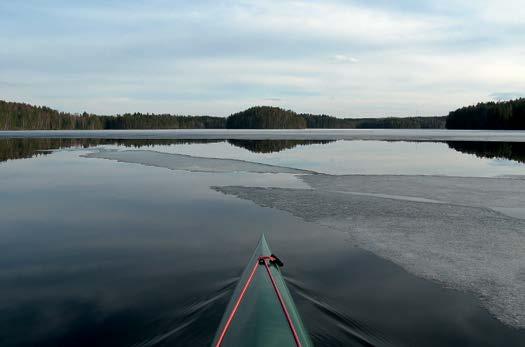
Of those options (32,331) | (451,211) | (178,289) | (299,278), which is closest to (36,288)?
(32,331)

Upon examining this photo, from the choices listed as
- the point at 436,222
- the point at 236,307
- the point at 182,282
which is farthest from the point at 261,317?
the point at 436,222

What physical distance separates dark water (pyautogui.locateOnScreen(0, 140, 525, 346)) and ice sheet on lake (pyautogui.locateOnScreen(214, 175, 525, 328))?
462 millimetres

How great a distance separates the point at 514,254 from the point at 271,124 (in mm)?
157507

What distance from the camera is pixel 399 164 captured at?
2770 cm

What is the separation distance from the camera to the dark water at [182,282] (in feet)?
18.3

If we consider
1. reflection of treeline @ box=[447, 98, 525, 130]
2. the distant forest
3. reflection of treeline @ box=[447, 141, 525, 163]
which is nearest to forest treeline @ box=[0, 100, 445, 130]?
the distant forest

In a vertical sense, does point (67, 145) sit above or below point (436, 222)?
above

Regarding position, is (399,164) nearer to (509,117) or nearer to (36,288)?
(36,288)

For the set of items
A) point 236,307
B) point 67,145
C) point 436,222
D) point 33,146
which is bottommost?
point 236,307

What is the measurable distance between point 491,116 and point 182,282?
111 metres

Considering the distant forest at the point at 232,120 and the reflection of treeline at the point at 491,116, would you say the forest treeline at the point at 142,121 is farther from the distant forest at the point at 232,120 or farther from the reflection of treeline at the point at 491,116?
the reflection of treeline at the point at 491,116

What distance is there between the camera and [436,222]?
11297 millimetres

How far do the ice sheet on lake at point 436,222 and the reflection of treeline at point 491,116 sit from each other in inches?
3482

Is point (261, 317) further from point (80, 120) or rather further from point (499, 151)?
point (80, 120)
